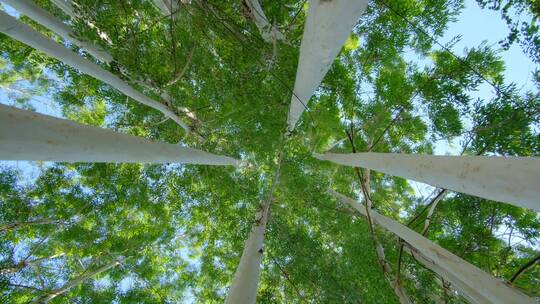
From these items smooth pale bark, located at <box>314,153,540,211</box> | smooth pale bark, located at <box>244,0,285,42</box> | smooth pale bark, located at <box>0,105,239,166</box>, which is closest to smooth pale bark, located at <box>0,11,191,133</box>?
smooth pale bark, located at <box>0,105,239,166</box>

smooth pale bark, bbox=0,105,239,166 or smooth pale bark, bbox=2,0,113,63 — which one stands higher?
smooth pale bark, bbox=2,0,113,63

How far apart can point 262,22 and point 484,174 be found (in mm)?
3163

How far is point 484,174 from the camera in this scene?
5.24ft

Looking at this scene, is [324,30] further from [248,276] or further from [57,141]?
[248,276]

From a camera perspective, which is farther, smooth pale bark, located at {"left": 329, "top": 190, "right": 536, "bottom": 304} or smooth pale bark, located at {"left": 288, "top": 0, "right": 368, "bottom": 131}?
smooth pale bark, located at {"left": 329, "top": 190, "right": 536, "bottom": 304}

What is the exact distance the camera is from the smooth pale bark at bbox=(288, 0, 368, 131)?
67.8 inches

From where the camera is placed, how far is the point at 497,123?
3.52 m

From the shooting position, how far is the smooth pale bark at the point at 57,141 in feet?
4.37

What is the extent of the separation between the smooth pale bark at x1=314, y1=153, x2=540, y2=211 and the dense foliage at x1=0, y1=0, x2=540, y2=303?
1233mm

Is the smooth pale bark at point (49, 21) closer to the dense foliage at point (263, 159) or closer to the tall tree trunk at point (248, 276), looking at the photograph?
the dense foliage at point (263, 159)

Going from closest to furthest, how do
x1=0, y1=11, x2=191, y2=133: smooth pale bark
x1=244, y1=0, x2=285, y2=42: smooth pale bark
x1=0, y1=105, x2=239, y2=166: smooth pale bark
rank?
x1=0, y1=105, x2=239, y2=166: smooth pale bark → x1=0, y1=11, x2=191, y2=133: smooth pale bark → x1=244, y1=0, x2=285, y2=42: smooth pale bark

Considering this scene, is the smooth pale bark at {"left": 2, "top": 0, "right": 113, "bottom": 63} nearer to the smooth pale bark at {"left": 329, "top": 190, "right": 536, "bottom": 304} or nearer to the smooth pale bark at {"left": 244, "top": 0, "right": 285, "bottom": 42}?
the smooth pale bark at {"left": 244, "top": 0, "right": 285, "bottom": 42}

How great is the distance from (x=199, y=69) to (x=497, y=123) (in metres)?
3.73

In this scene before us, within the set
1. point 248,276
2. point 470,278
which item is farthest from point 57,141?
point 470,278
